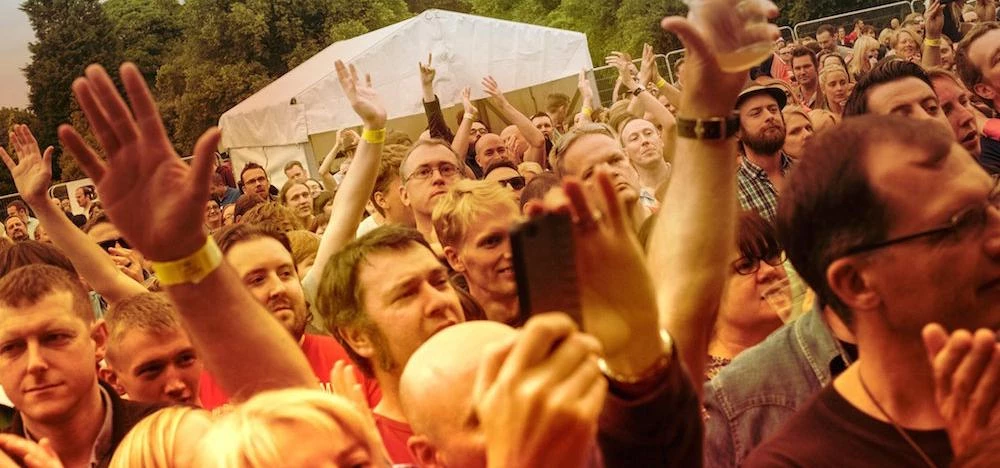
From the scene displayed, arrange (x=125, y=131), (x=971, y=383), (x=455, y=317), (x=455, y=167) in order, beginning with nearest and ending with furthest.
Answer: (x=971, y=383) → (x=125, y=131) → (x=455, y=317) → (x=455, y=167)

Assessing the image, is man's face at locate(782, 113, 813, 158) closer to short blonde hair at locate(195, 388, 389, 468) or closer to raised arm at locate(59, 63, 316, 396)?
raised arm at locate(59, 63, 316, 396)

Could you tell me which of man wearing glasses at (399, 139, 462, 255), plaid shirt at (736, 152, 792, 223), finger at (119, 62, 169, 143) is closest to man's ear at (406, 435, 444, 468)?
finger at (119, 62, 169, 143)

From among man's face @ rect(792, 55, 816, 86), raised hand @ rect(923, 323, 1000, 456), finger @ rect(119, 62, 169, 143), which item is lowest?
man's face @ rect(792, 55, 816, 86)

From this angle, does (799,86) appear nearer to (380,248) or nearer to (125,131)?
(380,248)

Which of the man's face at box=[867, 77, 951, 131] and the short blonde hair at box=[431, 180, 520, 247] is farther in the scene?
the man's face at box=[867, 77, 951, 131]

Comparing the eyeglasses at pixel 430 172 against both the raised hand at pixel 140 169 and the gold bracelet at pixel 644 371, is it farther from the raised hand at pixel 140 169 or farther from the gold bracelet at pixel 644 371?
the gold bracelet at pixel 644 371

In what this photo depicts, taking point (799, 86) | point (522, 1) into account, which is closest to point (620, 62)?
point (799, 86)

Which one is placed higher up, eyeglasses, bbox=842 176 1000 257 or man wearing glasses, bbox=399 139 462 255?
eyeglasses, bbox=842 176 1000 257

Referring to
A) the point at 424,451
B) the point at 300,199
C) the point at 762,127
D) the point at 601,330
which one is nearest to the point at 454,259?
the point at 424,451

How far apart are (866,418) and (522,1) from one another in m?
34.0

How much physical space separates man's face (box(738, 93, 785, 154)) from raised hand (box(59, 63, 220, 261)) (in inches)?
129

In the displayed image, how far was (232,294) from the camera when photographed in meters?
1.82

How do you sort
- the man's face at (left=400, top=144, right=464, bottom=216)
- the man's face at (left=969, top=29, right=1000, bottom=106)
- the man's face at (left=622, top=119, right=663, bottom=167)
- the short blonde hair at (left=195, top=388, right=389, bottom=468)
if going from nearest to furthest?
1. the short blonde hair at (left=195, top=388, right=389, bottom=468)
2. the man's face at (left=400, top=144, right=464, bottom=216)
3. the man's face at (left=969, top=29, right=1000, bottom=106)
4. the man's face at (left=622, top=119, right=663, bottom=167)

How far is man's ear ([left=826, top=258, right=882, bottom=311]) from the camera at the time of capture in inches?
62.9
